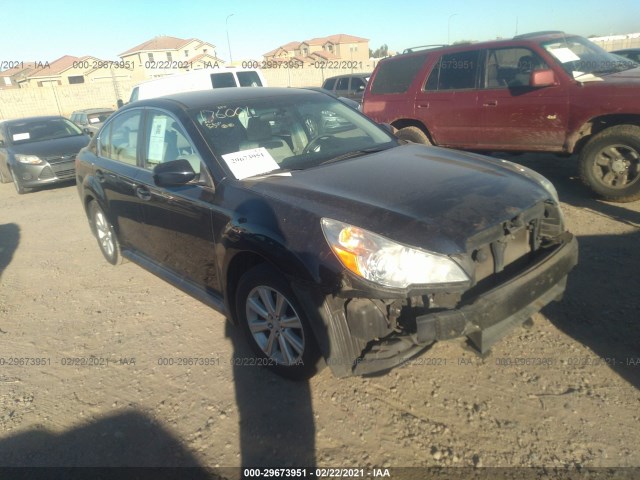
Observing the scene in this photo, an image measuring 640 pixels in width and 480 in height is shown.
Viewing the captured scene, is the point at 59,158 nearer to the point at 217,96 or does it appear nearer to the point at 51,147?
the point at 51,147

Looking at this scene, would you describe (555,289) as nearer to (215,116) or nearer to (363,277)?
(363,277)

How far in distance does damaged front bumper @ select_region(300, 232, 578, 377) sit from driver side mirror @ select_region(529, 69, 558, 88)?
4071 millimetres

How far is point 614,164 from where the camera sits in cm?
530

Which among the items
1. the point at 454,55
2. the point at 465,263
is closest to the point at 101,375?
the point at 465,263

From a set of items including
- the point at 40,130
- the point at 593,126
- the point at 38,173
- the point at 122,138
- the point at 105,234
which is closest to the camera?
the point at 122,138

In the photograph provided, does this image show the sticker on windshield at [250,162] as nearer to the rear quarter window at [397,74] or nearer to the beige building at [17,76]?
the rear quarter window at [397,74]

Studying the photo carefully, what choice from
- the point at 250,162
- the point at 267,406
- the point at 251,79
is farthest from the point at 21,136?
the point at 267,406

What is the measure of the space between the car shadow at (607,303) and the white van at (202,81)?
9069 mm

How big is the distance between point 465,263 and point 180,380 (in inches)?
78.4

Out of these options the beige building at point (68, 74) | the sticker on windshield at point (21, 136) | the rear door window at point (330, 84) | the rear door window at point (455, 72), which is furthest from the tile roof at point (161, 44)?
the rear door window at point (455, 72)

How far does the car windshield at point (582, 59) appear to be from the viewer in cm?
579

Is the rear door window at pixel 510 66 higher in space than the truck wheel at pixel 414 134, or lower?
higher

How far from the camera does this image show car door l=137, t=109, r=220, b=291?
311cm

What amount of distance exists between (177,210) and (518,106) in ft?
15.7
